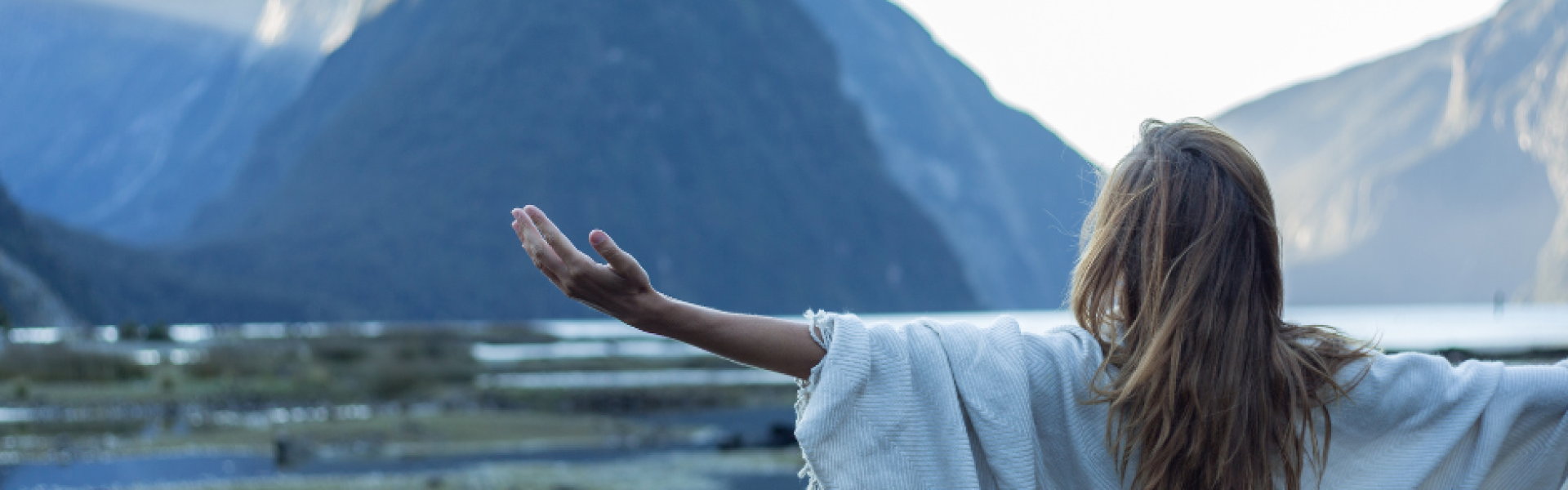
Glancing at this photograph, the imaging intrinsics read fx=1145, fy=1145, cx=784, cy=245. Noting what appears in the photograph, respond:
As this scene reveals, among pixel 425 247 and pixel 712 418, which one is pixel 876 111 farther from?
pixel 712 418

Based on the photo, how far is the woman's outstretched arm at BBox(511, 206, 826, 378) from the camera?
159 cm

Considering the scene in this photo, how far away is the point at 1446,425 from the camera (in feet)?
6.64

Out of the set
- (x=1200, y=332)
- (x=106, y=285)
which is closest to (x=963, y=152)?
(x=106, y=285)

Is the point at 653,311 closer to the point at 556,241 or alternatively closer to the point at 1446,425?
the point at 556,241

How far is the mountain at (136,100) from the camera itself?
128 meters

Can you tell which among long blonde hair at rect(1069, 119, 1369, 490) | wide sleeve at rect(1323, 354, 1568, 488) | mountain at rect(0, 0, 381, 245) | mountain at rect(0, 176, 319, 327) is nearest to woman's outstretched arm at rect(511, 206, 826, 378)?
long blonde hair at rect(1069, 119, 1369, 490)

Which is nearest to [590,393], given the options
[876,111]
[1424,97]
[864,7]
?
[876,111]

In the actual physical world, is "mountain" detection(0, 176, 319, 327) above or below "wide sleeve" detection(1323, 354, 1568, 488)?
above

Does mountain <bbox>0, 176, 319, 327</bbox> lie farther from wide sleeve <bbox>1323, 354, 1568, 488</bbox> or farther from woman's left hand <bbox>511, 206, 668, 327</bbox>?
wide sleeve <bbox>1323, 354, 1568, 488</bbox>

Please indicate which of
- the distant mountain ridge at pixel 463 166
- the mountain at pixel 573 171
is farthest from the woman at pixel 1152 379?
the mountain at pixel 573 171

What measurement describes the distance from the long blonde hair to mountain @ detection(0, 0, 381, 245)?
132 m

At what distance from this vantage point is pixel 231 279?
274 feet

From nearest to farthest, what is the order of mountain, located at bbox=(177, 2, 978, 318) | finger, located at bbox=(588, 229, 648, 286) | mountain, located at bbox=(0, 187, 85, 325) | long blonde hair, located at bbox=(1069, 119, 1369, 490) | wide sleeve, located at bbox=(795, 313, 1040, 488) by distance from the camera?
1. finger, located at bbox=(588, 229, 648, 286)
2. wide sleeve, located at bbox=(795, 313, 1040, 488)
3. long blonde hair, located at bbox=(1069, 119, 1369, 490)
4. mountain, located at bbox=(0, 187, 85, 325)
5. mountain, located at bbox=(177, 2, 978, 318)

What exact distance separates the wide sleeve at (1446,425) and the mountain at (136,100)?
13243 cm
